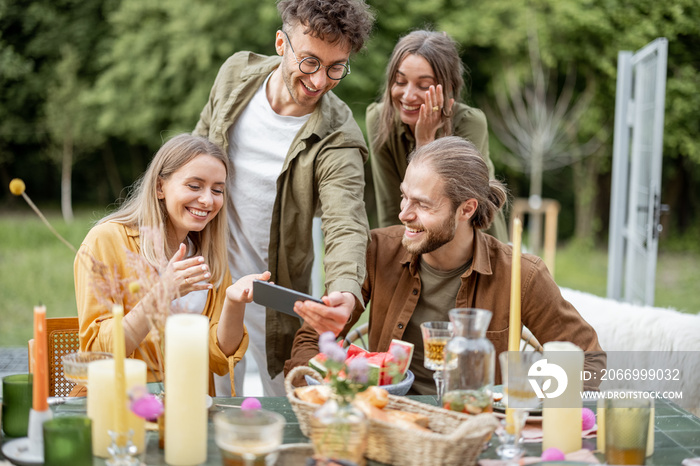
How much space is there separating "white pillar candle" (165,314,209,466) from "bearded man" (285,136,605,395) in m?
0.91

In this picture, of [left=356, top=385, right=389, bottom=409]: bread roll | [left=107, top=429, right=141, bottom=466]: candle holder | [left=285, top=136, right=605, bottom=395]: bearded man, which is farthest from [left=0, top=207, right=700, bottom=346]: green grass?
[left=356, top=385, right=389, bottom=409]: bread roll

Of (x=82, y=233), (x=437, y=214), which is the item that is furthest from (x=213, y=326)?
(x=82, y=233)

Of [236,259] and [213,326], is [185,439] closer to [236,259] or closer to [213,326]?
[213,326]

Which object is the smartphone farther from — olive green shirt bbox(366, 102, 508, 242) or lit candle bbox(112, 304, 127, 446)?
olive green shirt bbox(366, 102, 508, 242)

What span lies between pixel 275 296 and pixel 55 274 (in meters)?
9.13

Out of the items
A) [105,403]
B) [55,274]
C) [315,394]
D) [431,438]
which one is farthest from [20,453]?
[55,274]

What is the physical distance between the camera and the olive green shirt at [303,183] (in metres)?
2.59

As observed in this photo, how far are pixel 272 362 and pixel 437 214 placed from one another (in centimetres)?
107

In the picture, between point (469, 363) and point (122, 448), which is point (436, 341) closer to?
point (469, 363)

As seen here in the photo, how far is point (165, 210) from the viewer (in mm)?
2545

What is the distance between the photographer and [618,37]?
35.1 feet

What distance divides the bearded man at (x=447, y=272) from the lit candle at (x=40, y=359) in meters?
1.02

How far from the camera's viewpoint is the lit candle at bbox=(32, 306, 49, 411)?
1482 millimetres

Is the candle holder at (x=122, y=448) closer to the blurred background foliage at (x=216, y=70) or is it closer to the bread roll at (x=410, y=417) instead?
the bread roll at (x=410, y=417)
